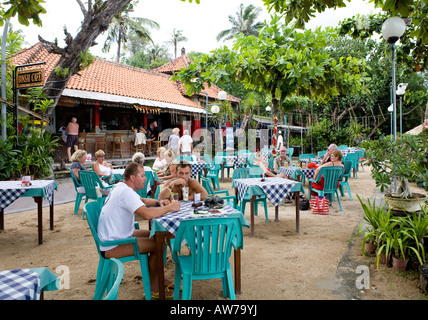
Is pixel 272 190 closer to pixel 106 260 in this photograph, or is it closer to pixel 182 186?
pixel 182 186

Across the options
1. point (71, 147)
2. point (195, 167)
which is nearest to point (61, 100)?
point (71, 147)

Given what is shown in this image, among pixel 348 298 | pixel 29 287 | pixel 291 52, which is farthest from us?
pixel 291 52

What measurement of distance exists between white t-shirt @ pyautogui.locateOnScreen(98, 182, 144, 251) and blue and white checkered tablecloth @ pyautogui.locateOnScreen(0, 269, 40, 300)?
1019 millimetres

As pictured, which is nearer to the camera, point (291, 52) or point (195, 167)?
point (291, 52)

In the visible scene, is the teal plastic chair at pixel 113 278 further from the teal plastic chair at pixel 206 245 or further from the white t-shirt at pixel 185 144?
the white t-shirt at pixel 185 144

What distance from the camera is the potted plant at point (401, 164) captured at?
3.80 metres

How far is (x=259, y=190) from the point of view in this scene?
4914mm

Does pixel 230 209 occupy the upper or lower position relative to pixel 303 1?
lower

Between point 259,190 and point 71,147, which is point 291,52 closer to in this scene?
point 259,190

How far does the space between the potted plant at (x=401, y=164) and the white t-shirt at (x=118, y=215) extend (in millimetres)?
3031

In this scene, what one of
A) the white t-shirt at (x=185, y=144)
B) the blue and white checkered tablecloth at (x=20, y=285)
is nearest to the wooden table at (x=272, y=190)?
the blue and white checkered tablecloth at (x=20, y=285)

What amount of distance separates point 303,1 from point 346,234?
136 inches
